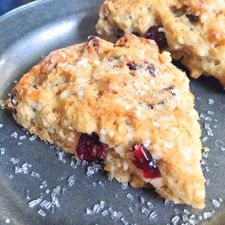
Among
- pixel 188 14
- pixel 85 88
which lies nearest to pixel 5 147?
pixel 85 88

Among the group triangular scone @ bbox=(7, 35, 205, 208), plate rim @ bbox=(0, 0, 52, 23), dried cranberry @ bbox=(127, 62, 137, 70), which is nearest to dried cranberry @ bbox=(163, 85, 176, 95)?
triangular scone @ bbox=(7, 35, 205, 208)

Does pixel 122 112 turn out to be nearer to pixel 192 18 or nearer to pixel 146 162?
pixel 146 162

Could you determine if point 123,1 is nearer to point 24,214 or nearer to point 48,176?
point 48,176

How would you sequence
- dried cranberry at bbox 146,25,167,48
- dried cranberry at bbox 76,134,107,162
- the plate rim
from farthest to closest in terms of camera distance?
the plate rim → dried cranberry at bbox 146,25,167,48 → dried cranberry at bbox 76,134,107,162

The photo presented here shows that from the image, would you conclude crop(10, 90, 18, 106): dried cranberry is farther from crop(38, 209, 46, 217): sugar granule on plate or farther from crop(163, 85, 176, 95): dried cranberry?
crop(163, 85, 176, 95): dried cranberry

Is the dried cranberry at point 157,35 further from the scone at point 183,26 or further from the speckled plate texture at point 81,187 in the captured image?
the speckled plate texture at point 81,187

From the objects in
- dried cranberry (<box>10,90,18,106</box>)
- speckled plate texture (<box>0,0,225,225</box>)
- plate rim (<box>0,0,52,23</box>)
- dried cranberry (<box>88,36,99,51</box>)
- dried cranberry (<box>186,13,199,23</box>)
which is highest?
plate rim (<box>0,0,52,23</box>)
